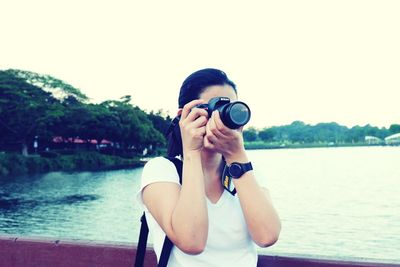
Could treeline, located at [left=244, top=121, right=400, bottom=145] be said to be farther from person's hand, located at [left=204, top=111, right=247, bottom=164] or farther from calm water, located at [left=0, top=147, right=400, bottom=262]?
person's hand, located at [left=204, top=111, right=247, bottom=164]

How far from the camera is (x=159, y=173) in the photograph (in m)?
1.07

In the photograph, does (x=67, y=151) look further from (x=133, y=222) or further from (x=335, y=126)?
(x=335, y=126)

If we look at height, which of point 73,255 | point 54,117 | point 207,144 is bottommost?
point 73,255

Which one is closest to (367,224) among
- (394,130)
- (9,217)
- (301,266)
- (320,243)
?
(320,243)

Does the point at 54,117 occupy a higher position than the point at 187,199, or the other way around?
the point at 54,117

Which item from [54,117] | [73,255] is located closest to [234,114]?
[73,255]

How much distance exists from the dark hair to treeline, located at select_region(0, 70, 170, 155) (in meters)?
29.1

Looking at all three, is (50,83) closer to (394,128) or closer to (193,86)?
(193,86)

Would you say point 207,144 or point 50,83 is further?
point 50,83

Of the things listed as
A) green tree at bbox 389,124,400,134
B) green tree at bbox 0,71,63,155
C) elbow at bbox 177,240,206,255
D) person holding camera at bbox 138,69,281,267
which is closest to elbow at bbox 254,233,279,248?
person holding camera at bbox 138,69,281,267

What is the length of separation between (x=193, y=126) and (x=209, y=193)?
0.67ft

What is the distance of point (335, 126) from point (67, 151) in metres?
67.0

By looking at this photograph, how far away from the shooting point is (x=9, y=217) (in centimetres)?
1474

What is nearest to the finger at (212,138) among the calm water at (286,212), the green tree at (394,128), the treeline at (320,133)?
the calm water at (286,212)
